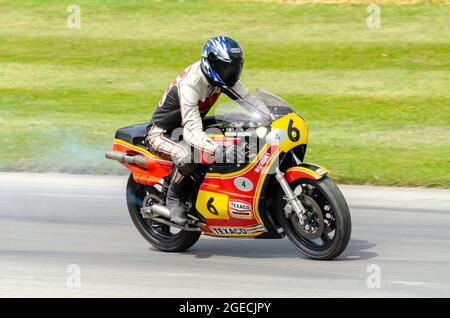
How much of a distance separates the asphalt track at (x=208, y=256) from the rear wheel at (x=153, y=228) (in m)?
0.10

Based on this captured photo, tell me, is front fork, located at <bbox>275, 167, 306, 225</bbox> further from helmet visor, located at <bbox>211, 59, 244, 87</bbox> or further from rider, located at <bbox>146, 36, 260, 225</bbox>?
helmet visor, located at <bbox>211, 59, 244, 87</bbox>

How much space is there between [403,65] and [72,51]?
6.74 metres

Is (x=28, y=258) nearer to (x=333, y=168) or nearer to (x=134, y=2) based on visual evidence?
(x=333, y=168)

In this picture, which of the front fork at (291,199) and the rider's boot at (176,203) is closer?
the front fork at (291,199)

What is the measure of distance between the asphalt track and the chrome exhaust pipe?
0.37m

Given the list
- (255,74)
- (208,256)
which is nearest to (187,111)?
(208,256)

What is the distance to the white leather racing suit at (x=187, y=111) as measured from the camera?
8180 mm

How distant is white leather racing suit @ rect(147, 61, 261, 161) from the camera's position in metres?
8.18

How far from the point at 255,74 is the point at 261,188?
10.4m

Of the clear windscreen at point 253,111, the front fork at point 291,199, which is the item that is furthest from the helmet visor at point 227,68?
the front fork at point 291,199

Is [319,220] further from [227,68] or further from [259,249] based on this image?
[227,68]

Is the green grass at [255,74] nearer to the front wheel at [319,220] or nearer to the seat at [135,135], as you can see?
the seat at [135,135]

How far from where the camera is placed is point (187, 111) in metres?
8.20
